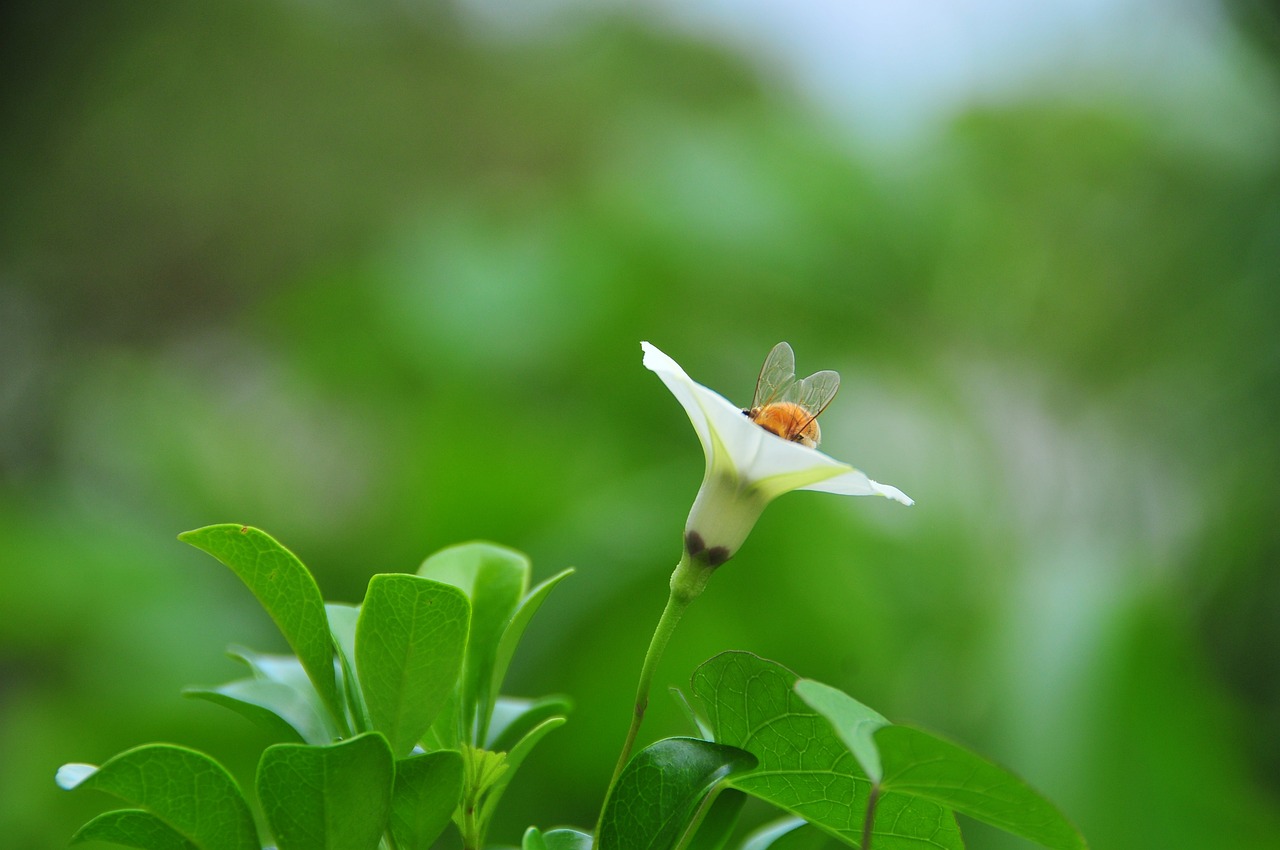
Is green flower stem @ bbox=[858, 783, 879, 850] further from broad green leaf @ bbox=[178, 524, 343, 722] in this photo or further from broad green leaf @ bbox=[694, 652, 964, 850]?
broad green leaf @ bbox=[178, 524, 343, 722]

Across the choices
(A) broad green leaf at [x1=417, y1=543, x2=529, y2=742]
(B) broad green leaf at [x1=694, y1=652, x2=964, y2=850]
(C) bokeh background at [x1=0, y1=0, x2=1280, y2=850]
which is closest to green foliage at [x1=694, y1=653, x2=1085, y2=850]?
(B) broad green leaf at [x1=694, y1=652, x2=964, y2=850]

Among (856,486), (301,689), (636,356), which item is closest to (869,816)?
(856,486)

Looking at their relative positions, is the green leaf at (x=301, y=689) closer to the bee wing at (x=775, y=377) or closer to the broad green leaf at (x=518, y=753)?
the broad green leaf at (x=518, y=753)

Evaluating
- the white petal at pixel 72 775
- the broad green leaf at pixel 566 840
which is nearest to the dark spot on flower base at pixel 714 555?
the broad green leaf at pixel 566 840

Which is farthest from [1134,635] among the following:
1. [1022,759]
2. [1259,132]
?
[1259,132]

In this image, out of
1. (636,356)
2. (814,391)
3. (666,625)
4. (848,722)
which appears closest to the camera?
(848,722)

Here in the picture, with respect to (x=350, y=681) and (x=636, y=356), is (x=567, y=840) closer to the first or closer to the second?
(x=350, y=681)

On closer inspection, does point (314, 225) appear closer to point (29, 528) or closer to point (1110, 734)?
point (29, 528)
